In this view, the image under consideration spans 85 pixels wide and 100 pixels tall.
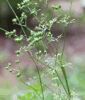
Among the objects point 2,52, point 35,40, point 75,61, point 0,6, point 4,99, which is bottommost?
point 35,40

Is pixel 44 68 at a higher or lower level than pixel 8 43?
lower

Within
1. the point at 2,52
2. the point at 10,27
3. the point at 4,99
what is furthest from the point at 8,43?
the point at 4,99

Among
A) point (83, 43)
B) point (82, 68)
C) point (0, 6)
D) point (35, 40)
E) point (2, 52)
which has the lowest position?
point (35, 40)

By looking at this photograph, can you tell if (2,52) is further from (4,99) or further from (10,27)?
(4,99)

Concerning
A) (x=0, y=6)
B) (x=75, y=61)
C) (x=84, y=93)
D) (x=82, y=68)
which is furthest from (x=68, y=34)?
(x=84, y=93)

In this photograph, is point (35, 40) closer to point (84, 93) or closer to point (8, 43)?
Result: point (84, 93)

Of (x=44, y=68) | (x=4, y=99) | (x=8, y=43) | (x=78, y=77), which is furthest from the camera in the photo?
(x=8, y=43)

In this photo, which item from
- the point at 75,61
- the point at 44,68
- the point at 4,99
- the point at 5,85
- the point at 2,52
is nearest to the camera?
the point at 44,68

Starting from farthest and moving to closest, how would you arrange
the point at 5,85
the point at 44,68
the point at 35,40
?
the point at 5,85
the point at 44,68
the point at 35,40

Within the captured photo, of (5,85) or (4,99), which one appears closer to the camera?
(4,99)
